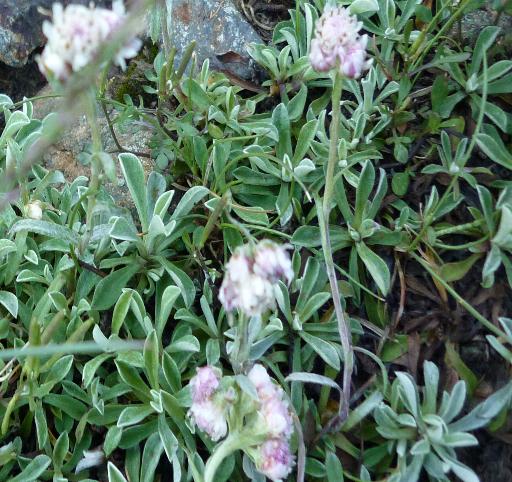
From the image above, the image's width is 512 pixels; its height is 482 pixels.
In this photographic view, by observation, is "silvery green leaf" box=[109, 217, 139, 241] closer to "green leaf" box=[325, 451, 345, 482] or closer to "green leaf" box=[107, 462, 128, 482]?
"green leaf" box=[107, 462, 128, 482]

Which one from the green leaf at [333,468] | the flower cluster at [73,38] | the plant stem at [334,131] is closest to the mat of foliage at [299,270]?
the green leaf at [333,468]

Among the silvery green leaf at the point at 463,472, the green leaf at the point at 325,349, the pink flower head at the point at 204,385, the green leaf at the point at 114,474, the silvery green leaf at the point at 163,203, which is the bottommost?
the silvery green leaf at the point at 463,472

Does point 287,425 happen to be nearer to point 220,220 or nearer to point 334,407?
point 334,407

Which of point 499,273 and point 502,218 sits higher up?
point 502,218

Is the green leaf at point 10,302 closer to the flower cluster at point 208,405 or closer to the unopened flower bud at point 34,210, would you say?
the unopened flower bud at point 34,210

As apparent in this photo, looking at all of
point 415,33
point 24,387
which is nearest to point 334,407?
point 24,387

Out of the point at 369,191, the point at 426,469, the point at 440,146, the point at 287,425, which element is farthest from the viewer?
the point at 440,146
